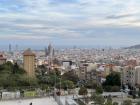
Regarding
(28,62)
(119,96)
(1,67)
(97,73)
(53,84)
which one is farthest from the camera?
(97,73)

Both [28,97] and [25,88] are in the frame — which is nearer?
[28,97]

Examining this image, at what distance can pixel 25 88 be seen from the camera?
2042cm

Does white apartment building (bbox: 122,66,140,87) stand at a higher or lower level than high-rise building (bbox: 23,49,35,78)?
lower

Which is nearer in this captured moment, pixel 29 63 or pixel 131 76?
pixel 131 76

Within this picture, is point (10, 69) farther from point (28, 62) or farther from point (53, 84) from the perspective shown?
point (28, 62)

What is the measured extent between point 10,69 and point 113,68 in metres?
12.3

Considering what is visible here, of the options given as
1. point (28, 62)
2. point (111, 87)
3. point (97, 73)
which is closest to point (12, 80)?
point (111, 87)

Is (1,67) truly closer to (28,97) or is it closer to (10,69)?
(10,69)

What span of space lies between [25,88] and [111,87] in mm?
4611

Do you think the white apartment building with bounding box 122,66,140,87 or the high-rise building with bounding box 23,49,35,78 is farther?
the high-rise building with bounding box 23,49,35,78

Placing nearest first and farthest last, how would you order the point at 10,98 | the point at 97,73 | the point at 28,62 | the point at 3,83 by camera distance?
the point at 10,98 < the point at 3,83 < the point at 28,62 < the point at 97,73

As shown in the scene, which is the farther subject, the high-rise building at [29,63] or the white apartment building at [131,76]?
the high-rise building at [29,63]

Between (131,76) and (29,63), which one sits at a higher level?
(29,63)

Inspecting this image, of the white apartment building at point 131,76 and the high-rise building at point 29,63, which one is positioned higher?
the high-rise building at point 29,63
